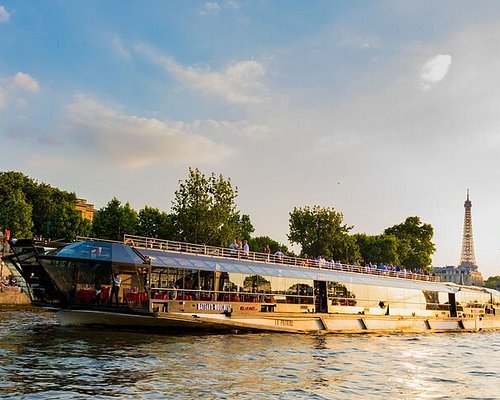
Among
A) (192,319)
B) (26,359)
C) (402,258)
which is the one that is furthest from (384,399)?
(402,258)

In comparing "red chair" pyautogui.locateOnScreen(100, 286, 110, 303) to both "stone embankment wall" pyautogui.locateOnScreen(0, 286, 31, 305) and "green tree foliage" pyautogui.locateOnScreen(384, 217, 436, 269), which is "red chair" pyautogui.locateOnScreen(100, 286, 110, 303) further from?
"green tree foliage" pyautogui.locateOnScreen(384, 217, 436, 269)

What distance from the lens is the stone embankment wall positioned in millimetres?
57469

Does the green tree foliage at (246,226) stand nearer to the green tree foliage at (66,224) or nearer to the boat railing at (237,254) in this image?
the green tree foliage at (66,224)

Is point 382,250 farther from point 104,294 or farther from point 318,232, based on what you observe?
point 104,294

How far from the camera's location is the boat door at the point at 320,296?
4309cm

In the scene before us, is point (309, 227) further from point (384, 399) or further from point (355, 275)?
point (384, 399)

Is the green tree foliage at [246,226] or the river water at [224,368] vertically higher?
the green tree foliage at [246,226]

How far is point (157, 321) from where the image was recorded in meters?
32.2

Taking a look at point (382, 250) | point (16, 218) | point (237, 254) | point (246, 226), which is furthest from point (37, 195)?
point (237, 254)

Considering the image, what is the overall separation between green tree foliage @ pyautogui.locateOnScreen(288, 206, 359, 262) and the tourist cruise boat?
4335cm

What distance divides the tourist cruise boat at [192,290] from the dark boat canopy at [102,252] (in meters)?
0.06

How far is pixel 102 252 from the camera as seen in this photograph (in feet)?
107

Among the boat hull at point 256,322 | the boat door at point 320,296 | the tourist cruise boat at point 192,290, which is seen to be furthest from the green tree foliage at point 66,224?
the boat hull at point 256,322

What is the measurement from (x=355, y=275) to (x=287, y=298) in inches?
357
